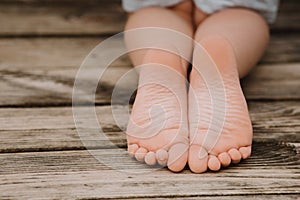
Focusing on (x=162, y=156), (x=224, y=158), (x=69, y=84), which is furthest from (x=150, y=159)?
(x=69, y=84)

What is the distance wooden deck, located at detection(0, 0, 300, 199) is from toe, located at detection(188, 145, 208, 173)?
0.01 metres

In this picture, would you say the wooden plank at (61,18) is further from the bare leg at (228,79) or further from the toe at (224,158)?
the toe at (224,158)

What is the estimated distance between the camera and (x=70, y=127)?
1123mm

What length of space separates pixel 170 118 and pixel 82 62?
0.46 meters

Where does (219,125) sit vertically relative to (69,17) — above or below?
above

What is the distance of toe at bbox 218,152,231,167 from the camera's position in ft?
3.17

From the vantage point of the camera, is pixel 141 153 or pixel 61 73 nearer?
pixel 141 153

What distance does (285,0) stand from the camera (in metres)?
1.79

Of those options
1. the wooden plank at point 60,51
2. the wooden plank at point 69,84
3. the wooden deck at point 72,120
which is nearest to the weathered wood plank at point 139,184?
the wooden deck at point 72,120

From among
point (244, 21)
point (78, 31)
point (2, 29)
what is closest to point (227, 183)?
→ point (244, 21)

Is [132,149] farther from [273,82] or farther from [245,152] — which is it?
[273,82]

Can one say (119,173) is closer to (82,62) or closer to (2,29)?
(82,62)

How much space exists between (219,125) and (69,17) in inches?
31.3

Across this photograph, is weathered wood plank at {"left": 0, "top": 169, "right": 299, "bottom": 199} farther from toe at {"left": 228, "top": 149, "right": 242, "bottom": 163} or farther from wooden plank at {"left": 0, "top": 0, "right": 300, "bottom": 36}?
wooden plank at {"left": 0, "top": 0, "right": 300, "bottom": 36}
